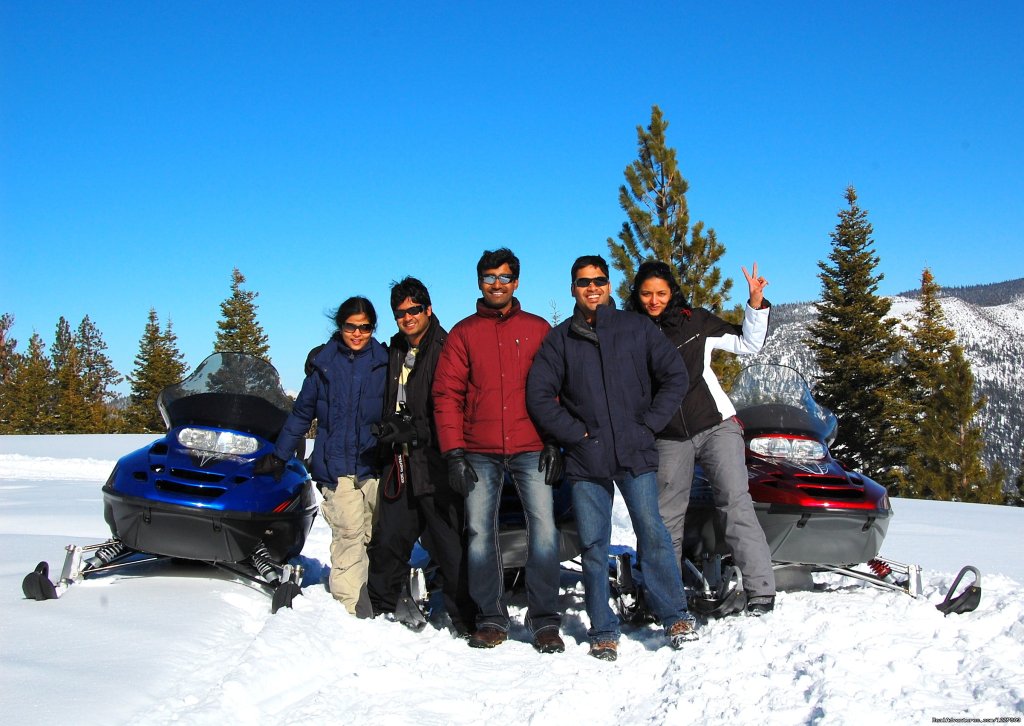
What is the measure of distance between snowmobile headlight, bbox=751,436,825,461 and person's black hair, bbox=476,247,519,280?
1823mm

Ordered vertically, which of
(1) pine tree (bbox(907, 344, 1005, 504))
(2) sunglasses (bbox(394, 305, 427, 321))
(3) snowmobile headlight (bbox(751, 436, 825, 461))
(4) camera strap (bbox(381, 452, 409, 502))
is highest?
(2) sunglasses (bbox(394, 305, 427, 321))

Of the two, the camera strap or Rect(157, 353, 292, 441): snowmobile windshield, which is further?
Rect(157, 353, 292, 441): snowmobile windshield

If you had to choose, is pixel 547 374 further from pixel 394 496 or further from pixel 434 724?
pixel 434 724

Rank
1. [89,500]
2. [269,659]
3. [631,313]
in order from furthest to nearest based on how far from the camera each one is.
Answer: [89,500], [631,313], [269,659]

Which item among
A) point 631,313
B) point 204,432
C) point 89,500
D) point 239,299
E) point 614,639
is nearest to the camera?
point 614,639

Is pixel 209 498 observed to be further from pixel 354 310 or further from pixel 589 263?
pixel 589 263

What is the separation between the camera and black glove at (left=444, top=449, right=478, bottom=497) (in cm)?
388

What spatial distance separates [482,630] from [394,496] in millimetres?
877

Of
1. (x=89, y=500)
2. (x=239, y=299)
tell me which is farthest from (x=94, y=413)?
(x=89, y=500)

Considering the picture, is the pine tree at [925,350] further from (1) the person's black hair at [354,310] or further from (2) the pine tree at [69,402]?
(2) the pine tree at [69,402]

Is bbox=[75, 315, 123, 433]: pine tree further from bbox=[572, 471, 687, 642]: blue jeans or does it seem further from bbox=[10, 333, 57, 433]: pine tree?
bbox=[572, 471, 687, 642]: blue jeans

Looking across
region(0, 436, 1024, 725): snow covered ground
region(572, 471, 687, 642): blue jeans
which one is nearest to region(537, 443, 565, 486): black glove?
region(572, 471, 687, 642): blue jeans

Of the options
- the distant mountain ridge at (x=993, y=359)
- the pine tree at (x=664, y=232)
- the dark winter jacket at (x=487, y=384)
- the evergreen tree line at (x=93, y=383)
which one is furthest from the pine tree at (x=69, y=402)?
the distant mountain ridge at (x=993, y=359)

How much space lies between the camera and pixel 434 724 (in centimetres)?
293
